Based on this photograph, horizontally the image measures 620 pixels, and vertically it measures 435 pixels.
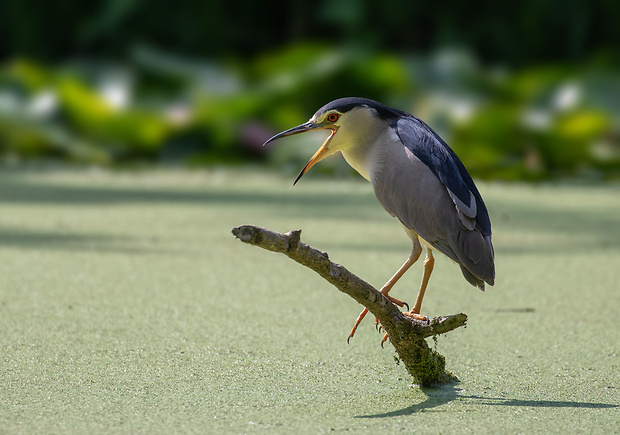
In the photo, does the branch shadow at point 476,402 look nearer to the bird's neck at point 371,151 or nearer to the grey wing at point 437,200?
the grey wing at point 437,200

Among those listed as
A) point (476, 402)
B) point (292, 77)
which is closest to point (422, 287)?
point (476, 402)

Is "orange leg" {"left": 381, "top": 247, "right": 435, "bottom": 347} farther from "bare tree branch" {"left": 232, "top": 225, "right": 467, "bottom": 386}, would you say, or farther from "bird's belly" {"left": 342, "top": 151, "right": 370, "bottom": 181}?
"bird's belly" {"left": 342, "top": 151, "right": 370, "bottom": 181}

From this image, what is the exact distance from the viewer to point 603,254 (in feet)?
9.40

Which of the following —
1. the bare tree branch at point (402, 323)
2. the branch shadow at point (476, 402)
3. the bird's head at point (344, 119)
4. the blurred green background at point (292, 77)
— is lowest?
the branch shadow at point (476, 402)

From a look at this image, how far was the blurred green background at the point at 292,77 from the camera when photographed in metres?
5.00

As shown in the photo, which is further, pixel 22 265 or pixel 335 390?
pixel 22 265

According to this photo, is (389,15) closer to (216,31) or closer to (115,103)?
(216,31)

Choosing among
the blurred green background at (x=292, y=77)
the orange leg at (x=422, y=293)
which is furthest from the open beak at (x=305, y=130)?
the blurred green background at (x=292, y=77)

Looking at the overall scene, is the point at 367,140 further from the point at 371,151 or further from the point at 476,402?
the point at 476,402

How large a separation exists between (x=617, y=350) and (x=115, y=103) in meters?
4.28

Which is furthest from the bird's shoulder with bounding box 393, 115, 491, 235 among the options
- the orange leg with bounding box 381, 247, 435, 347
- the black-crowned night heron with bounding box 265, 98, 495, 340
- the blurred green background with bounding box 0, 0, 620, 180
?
the blurred green background with bounding box 0, 0, 620, 180

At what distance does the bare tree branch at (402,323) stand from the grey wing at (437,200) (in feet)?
0.48

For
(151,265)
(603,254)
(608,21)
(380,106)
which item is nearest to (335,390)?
(380,106)

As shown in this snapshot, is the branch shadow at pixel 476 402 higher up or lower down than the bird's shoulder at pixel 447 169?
lower down
